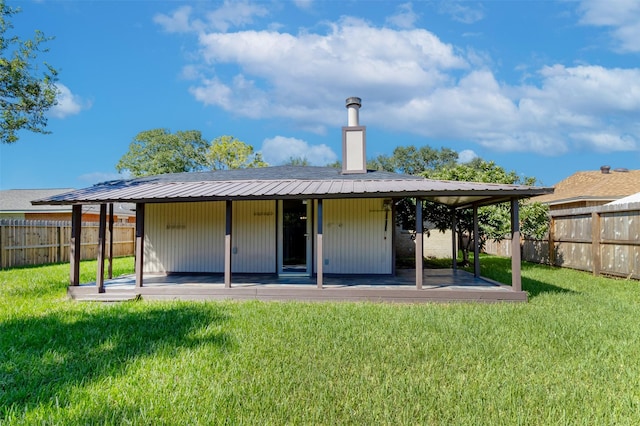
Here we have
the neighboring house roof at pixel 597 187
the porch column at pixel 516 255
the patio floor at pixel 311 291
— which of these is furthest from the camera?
the neighboring house roof at pixel 597 187

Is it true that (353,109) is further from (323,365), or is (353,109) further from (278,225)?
(323,365)

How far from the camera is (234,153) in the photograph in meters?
30.8

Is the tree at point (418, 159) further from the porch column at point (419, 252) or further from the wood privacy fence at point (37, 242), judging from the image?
the porch column at point (419, 252)

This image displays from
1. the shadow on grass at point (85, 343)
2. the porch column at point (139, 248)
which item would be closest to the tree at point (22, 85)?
the porch column at point (139, 248)

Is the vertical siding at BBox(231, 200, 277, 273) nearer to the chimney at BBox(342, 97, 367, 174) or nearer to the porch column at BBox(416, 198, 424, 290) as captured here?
the chimney at BBox(342, 97, 367, 174)

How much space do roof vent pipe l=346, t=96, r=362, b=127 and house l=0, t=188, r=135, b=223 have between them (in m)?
14.2

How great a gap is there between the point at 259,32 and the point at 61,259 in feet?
48.1

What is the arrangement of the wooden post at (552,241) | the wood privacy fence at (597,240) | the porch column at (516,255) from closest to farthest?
the porch column at (516,255) < the wood privacy fence at (597,240) < the wooden post at (552,241)

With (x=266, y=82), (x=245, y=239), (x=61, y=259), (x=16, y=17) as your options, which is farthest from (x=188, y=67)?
(x=245, y=239)

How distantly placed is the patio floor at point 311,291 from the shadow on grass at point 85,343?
39.4 inches

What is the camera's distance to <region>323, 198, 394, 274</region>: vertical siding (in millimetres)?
9828

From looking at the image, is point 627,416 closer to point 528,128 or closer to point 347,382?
point 347,382

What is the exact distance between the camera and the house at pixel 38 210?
20.6 metres

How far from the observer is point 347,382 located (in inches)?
135
